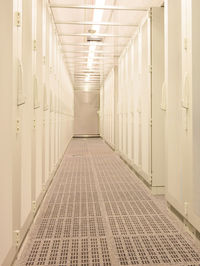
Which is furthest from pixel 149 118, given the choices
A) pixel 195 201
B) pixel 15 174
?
pixel 15 174

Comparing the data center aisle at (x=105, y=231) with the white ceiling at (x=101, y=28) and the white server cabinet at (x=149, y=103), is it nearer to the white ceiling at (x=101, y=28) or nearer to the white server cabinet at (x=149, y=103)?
the white server cabinet at (x=149, y=103)

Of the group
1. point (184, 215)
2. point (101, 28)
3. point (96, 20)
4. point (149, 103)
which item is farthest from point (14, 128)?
point (101, 28)

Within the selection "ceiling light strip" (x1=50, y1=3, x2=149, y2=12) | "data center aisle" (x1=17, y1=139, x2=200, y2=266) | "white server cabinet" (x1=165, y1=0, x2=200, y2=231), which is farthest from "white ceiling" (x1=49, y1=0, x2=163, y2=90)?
"data center aisle" (x1=17, y1=139, x2=200, y2=266)

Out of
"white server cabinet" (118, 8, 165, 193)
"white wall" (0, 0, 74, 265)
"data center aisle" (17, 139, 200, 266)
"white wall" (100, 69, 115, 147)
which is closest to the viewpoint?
"white wall" (0, 0, 74, 265)

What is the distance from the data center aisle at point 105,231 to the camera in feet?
7.36

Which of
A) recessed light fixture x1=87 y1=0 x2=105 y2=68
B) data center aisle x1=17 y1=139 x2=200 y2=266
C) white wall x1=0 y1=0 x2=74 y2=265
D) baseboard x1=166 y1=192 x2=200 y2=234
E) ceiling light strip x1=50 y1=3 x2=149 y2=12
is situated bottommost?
data center aisle x1=17 y1=139 x2=200 y2=266

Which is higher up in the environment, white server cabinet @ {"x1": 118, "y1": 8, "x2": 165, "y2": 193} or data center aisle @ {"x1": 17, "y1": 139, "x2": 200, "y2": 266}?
white server cabinet @ {"x1": 118, "y1": 8, "x2": 165, "y2": 193}

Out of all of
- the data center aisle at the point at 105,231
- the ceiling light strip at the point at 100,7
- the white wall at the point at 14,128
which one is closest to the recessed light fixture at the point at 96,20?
the ceiling light strip at the point at 100,7

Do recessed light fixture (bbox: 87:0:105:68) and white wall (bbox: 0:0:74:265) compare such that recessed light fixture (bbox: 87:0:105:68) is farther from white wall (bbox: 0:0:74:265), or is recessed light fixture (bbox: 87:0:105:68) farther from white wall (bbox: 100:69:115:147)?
white wall (bbox: 0:0:74:265)

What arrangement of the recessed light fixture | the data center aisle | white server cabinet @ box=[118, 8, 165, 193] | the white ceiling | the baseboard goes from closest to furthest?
the data center aisle, the baseboard, white server cabinet @ box=[118, 8, 165, 193], the recessed light fixture, the white ceiling

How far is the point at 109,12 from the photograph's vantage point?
5.14 m

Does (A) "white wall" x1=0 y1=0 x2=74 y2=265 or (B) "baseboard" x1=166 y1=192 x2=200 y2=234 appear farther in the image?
(B) "baseboard" x1=166 y1=192 x2=200 y2=234

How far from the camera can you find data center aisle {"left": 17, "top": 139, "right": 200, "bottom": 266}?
7.36ft

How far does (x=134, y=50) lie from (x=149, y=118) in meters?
2.02
